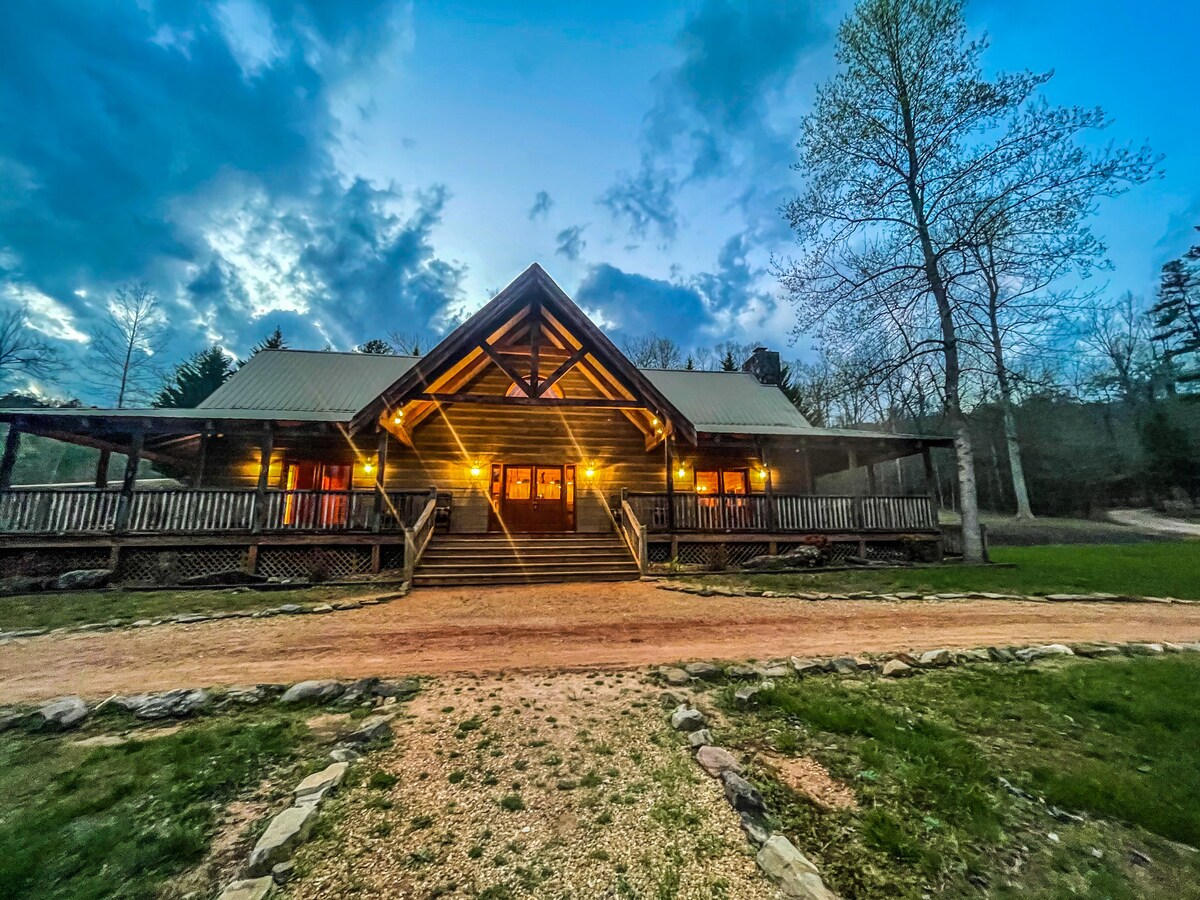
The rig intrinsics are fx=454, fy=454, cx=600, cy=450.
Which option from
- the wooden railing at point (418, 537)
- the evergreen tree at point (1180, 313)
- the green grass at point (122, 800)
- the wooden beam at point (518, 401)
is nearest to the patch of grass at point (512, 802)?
the green grass at point (122, 800)

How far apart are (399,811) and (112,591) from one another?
1056cm

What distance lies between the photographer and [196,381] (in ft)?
85.4

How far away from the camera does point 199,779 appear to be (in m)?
2.59

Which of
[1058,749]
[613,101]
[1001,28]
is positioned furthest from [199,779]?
[613,101]

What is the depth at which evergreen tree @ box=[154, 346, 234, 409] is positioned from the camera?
84.8 ft

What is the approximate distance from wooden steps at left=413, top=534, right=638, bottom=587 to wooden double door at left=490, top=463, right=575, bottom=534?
2.22 m

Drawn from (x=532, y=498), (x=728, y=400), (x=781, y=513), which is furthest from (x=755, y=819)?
(x=728, y=400)

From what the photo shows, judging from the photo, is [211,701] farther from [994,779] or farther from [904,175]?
[904,175]

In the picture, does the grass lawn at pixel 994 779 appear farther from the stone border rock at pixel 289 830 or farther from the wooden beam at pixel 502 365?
the wooden beam at pixel 502 365

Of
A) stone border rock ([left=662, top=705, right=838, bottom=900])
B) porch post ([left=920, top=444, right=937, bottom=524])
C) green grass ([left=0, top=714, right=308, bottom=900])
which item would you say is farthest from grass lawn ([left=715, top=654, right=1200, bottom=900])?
porch post ([left=920, top=444, right=937, bottom=524])

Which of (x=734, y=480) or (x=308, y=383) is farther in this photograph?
(x=734, y=480)

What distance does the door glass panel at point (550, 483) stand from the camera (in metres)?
14.8

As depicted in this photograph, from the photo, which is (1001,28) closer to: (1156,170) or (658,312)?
(1156,170)

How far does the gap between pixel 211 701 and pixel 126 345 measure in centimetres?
3578
